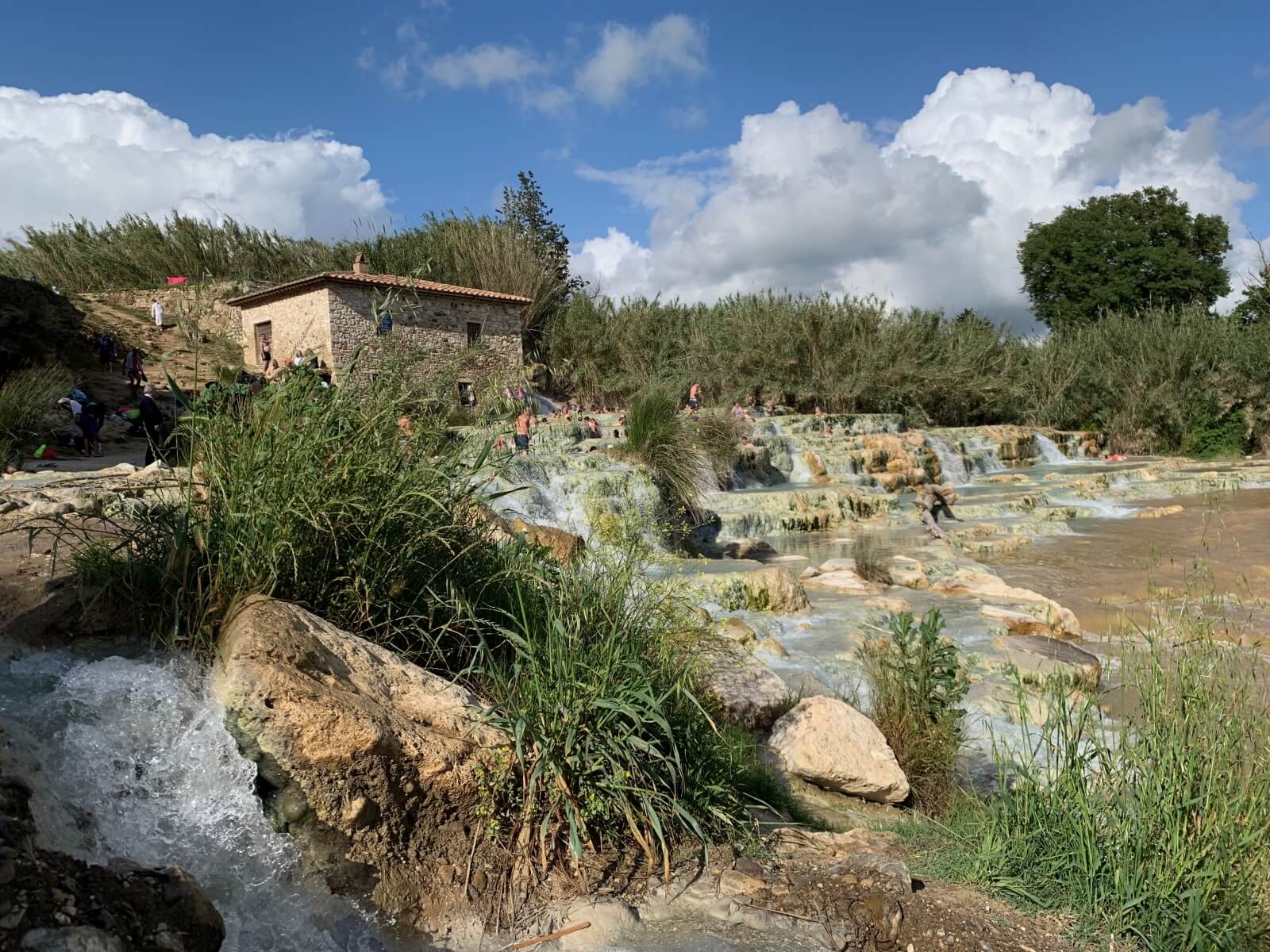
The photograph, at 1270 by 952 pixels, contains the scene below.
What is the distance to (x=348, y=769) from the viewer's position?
242 cm

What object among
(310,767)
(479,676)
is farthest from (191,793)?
(479,676)

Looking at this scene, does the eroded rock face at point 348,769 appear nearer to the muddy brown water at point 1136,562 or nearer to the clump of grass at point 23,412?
the muddy brown water at point 1136,562

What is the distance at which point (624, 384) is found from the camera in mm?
27672

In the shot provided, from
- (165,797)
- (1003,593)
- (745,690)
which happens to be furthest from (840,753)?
(1003,593)

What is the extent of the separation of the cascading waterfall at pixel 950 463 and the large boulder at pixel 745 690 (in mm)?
16230

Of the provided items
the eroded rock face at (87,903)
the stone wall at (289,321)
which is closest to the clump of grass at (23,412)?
the stone wall at (289,321)

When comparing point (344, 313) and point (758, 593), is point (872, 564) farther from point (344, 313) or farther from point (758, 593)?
point (344, 313)

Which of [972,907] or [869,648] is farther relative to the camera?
[869,648]

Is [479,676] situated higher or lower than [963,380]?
lower

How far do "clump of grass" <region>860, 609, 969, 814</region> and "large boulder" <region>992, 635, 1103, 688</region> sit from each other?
1.72 m

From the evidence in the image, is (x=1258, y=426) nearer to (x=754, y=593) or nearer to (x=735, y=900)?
(x=754, y=593)

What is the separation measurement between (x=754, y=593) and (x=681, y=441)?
18.7 ft

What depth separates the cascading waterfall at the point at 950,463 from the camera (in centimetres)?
2003

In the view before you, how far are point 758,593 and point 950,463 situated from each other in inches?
544
